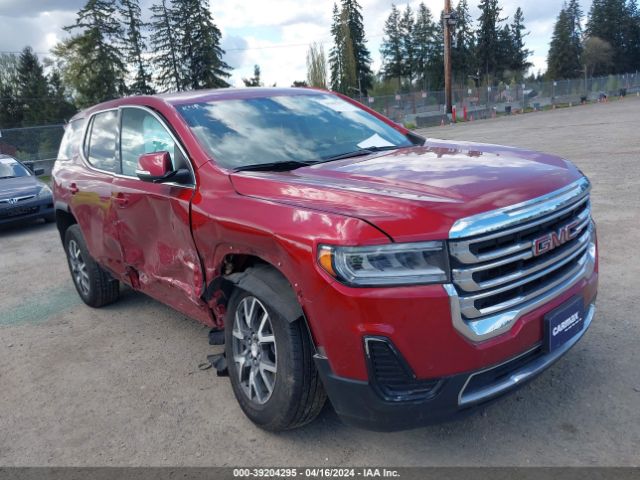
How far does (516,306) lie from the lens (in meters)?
2.56

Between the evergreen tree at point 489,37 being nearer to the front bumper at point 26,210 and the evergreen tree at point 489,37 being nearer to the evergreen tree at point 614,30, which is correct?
the evergreen tree at point 614,30

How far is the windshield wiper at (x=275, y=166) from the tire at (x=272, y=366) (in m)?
0.74

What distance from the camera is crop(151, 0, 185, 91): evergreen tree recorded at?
197ft

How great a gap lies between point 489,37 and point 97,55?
63.3 metres

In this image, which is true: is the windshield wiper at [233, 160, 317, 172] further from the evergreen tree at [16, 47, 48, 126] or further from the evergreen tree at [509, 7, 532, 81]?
the evergreen tree at [509, 7, 532, 81]

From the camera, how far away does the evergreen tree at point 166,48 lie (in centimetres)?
6000

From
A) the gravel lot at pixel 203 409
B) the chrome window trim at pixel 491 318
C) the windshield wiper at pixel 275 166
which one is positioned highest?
the windshield wiper at pixel 275 166

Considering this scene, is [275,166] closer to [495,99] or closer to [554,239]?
[554,239]

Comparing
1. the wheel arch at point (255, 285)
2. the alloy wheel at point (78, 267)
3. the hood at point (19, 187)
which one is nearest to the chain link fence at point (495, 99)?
the hood at point (19, 187)

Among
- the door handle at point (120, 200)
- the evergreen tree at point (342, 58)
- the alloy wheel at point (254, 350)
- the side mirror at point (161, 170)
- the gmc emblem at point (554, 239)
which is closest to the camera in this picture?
the gmc emblem at point (554, 239)

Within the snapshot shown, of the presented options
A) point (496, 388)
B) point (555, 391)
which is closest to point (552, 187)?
point (496, 388)

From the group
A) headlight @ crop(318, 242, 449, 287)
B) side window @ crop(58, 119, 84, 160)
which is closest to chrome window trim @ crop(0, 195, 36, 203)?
side window @ crop(58, 119, 84, 160)

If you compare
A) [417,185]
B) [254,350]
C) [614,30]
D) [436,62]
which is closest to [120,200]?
[254,350]

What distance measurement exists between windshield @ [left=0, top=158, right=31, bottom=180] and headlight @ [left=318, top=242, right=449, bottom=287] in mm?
10942
